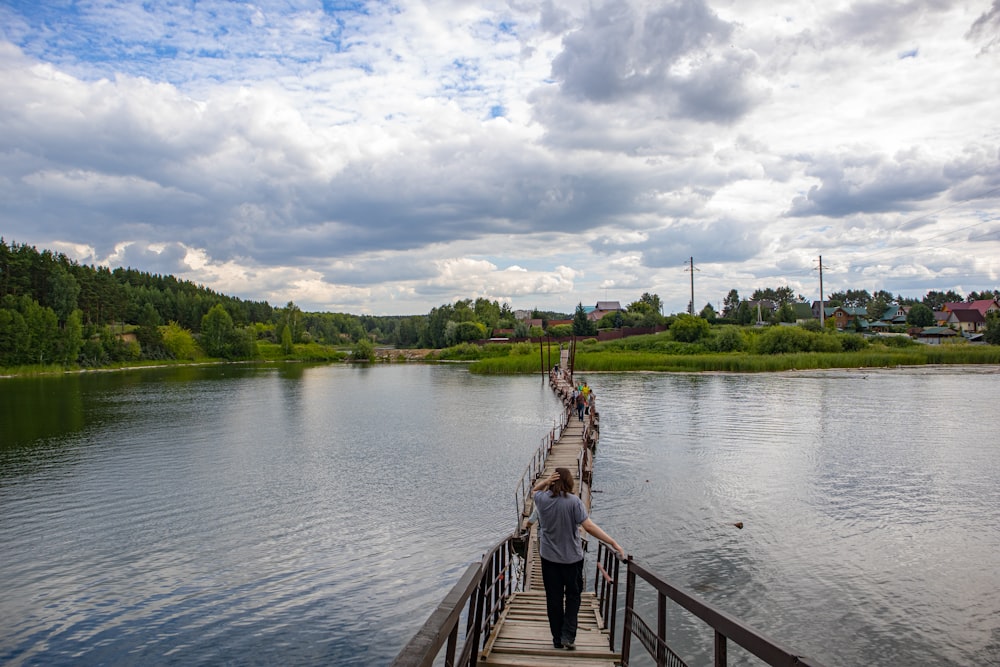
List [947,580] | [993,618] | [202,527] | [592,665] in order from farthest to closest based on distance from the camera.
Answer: [202,527], [947,580], [993,618], [592,665]

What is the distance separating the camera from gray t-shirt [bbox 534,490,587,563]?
785 centimetres

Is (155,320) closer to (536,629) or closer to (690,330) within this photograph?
(690,330)

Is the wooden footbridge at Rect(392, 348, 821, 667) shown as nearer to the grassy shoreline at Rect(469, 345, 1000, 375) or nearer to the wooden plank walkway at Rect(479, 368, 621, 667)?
the wooden plank walkway at Rect(479, 368, 621, 667)

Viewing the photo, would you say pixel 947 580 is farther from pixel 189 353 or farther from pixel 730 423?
pixel 189 353

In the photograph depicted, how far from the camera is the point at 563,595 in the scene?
8086 mm

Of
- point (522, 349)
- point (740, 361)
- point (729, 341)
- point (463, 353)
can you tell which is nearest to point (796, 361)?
point (740, 361)

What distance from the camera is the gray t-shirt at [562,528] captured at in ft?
25.8

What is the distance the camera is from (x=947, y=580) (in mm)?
15914

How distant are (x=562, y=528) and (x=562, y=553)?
0.31 metres

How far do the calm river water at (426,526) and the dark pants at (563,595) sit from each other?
6.11 metres

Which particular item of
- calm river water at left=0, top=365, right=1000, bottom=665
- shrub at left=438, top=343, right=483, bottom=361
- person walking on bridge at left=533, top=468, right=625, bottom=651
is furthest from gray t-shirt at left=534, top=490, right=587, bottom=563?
shrub at left=438, top=343, right=483, bottom=361

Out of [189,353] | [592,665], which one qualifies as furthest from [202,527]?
[189,353]

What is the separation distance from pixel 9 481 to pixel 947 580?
3333 cm

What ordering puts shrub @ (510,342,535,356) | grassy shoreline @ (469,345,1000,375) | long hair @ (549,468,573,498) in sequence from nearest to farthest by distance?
1. long hair @ (549,468,573,498)
2. grassy shoreline @ (469,345,1000,375)
3. shrub @ (510,342,535,356)
